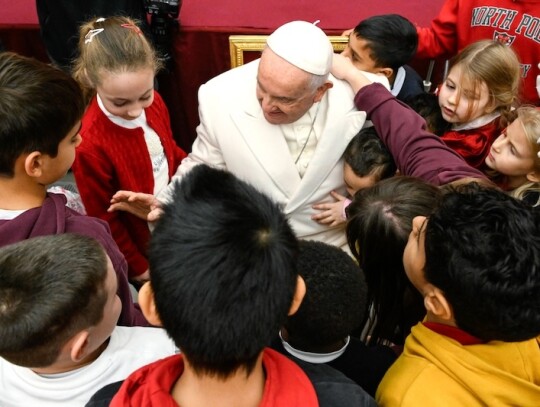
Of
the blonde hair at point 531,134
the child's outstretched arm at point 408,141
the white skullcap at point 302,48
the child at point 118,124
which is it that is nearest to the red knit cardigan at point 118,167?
the child at point 118,124

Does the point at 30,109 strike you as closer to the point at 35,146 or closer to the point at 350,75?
the point at 35,146

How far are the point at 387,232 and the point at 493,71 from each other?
91 cm

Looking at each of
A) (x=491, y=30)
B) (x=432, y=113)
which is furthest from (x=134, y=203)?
(x=491, y=30)

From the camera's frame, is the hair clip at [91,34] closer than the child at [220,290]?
No

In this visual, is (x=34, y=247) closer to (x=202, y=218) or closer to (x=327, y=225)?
(x=202, y=218)

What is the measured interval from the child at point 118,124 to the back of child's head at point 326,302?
84cm

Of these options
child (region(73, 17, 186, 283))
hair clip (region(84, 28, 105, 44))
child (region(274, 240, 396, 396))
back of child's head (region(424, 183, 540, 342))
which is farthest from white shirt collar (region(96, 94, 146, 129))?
back of child's head (region(424, 183, 540, 342))

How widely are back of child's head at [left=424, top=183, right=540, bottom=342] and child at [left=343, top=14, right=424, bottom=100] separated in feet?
3.76

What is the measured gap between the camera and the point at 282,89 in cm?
155

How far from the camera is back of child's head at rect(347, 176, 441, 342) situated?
4.34 feet

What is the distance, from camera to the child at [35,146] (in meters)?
1.12

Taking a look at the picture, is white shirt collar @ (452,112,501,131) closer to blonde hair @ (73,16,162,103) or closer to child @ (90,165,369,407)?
blonde hair @ (73,16,162,103)

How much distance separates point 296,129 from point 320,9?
1.09m

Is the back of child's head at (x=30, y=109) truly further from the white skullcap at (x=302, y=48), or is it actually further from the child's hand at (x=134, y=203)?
the white skullcap at (x=302, y=48)
